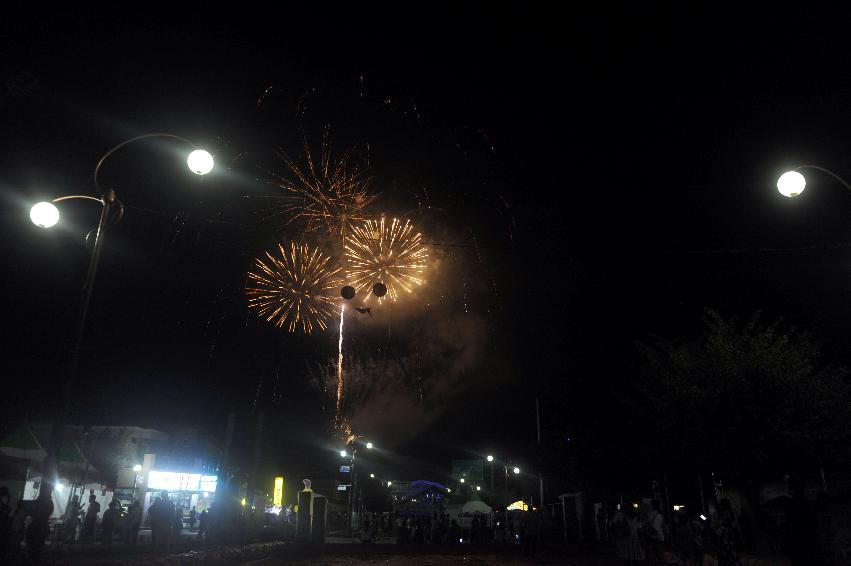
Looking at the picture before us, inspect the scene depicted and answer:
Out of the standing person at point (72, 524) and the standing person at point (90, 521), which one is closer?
the standing person at point (72, 524)

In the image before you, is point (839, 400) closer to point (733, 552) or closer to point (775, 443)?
point (775, 443)

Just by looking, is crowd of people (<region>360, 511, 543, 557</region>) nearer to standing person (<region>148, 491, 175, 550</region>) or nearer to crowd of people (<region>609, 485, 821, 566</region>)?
crowd of people (<region>609, 485, 821, 566</region>)

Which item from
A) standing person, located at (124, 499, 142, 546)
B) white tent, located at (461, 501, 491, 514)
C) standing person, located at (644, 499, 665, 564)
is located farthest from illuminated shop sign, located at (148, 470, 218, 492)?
standing person, located at (644, 499, 665, 564)

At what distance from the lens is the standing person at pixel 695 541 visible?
13.0 metres

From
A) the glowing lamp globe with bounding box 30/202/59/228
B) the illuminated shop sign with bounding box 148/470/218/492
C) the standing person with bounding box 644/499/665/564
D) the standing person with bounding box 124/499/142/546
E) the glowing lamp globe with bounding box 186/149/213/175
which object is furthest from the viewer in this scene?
the illuminated shop sign with bounding box 148/470/218/492

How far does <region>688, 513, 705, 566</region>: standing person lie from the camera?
42.8ft

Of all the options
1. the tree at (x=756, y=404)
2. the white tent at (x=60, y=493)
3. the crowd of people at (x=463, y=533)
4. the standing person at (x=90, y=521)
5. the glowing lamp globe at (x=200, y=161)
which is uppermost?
the glowing lamp globe at (x=200, y=161)

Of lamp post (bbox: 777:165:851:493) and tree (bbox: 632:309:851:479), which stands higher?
lamp post (bbox: 777:165:851:493)

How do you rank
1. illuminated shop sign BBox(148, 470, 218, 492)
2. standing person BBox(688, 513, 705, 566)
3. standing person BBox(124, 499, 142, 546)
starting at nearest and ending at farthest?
standing person BBox(688, 513, 705, 566), standing person BBox(124, 499, 142, 546), illuminated shop sign BBox(148, 470, 218, 492)

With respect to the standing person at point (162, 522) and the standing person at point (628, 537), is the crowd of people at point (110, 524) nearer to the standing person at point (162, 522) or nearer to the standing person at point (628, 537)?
the standing person at point (162, 522)

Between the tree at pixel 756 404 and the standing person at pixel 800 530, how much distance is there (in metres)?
13.8

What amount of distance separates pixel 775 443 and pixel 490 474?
75.6m

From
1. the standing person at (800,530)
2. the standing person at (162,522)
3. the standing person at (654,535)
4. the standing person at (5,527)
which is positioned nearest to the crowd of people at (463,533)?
the standing person at (654,535)

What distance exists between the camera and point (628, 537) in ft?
39.3
